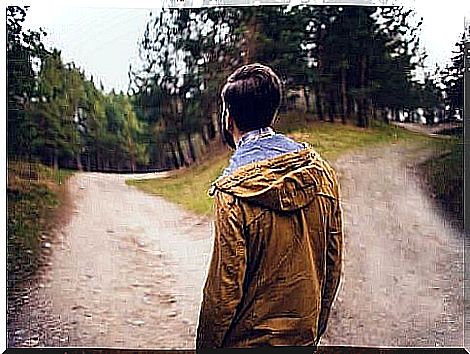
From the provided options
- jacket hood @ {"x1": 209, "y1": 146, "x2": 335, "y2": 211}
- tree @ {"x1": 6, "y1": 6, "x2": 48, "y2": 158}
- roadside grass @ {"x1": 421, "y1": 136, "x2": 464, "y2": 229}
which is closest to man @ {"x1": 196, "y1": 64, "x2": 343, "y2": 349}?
A: jacket hood @ {"x1": 209, "y1": 146, "x2": 335, "y2": 211}

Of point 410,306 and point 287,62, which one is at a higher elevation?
point 287,62

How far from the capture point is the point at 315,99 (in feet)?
14.5

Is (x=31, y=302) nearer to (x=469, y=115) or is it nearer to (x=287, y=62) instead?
(x=287, y=62)

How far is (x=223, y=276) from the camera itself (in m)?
4.19

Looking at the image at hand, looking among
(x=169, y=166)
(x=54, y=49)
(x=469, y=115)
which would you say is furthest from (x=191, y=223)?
(x=469, y=115)

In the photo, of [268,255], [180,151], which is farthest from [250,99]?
[268,255]

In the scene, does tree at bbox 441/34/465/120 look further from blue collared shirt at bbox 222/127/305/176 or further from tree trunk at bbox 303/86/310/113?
blue collared shirt at bbox 222/127/305/176

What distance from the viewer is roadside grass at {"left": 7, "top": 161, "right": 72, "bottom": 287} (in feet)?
14.5

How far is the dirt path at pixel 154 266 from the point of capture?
14.4ft

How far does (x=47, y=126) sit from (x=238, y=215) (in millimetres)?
1070

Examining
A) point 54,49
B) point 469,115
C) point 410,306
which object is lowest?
point 410,306

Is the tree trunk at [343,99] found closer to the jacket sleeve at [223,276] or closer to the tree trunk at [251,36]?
the tree trunk at [251,36]

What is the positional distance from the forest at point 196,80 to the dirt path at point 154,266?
0.20 m

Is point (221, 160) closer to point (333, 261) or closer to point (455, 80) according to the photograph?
point (333, 261)
